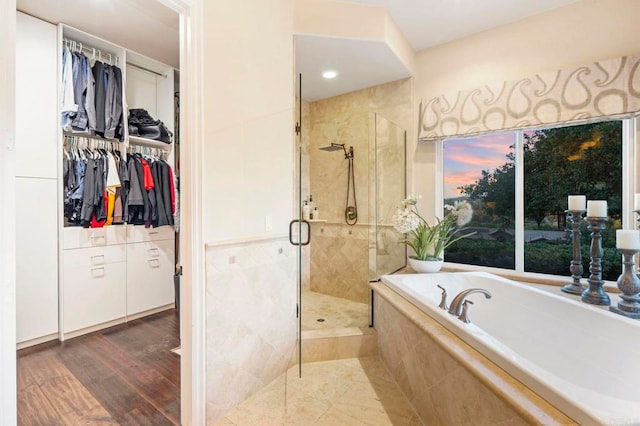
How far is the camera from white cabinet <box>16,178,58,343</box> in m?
2.32

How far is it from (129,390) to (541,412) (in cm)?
219

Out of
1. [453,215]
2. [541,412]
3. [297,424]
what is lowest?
[297,424]

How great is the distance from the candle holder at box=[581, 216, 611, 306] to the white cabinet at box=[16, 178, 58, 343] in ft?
13.1

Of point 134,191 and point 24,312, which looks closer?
point 24,312

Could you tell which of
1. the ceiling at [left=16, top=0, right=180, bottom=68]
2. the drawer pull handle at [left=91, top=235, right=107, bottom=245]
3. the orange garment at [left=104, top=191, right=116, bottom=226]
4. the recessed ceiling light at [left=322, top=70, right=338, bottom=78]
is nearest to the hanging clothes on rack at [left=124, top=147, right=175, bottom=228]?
the orange garment at [left=104, top=191, right=116, bottom=226]

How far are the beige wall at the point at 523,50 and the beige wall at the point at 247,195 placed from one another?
1561mm

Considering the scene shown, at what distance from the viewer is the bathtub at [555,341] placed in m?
0.91

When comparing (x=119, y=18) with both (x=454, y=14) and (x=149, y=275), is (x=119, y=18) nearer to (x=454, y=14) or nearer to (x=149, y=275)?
(x=149, y=275)

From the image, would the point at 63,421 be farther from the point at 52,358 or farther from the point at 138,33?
the point at 138,33

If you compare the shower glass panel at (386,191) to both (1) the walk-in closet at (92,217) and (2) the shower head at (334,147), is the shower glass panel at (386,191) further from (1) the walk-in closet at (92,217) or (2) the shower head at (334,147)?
(1) the walk-in closet at (92,217)

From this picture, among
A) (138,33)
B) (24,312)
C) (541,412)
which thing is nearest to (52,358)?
(24,312)

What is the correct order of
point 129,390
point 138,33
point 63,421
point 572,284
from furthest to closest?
1. point 138,33
2. point 572,284
3. point 129,390
4. point 63,421

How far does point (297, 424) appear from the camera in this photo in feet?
5.26

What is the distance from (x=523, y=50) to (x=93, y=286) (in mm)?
4331
